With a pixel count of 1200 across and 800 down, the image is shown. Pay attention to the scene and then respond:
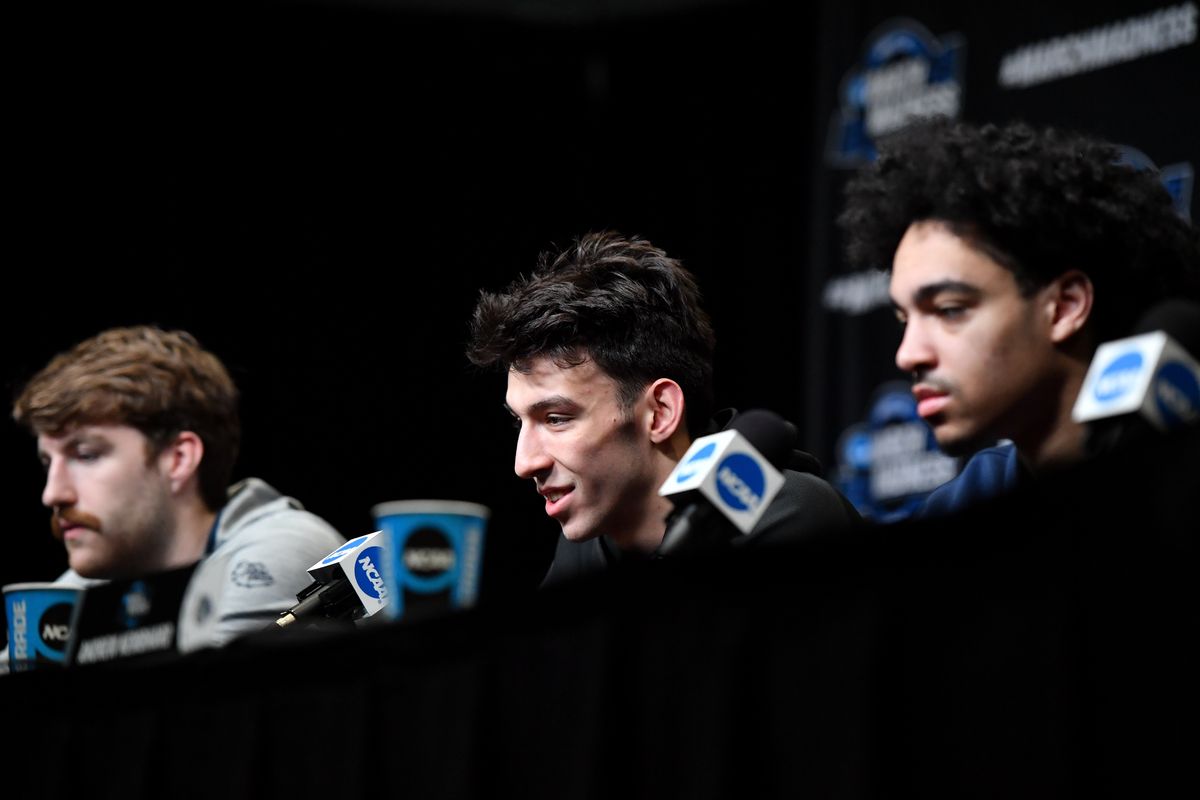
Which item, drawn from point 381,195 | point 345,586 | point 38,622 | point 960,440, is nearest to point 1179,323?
point 960,440

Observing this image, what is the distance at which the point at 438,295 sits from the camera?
471cm

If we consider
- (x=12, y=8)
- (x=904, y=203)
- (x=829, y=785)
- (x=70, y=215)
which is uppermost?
(x=12, y=8)

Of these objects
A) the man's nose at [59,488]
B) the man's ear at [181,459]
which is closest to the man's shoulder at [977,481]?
the man's ear at [181,459]

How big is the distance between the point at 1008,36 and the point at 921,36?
25 centimetres

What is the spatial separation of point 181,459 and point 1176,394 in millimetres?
2280

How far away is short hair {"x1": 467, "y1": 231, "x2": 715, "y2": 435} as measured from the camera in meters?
2.06

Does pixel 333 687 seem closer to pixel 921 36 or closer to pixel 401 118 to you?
pixel 921 36

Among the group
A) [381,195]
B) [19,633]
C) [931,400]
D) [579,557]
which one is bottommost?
[19,633]

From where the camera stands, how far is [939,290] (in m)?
1.66

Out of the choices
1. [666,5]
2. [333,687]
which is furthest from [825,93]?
[333,687]

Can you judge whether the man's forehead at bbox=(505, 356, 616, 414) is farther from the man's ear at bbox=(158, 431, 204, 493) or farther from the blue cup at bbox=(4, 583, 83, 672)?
the man's ear at bbox=(158, 431, 204, 493)

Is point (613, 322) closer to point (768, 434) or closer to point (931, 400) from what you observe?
point (931, 400)

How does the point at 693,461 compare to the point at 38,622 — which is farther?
the point at 38,622

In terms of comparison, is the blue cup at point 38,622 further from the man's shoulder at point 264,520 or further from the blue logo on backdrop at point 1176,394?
the blue logo on backdrop at point 1176,394
